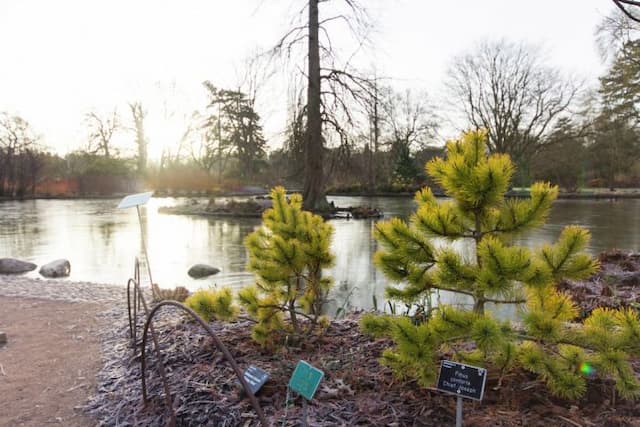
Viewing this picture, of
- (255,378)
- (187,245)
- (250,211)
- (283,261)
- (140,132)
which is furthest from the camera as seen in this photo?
(140,132)

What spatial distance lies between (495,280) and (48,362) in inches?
110

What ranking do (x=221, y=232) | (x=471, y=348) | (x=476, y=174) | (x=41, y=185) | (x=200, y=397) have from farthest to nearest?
1. (x=41, y=185)
2. (x=221, y=232)
3. (x=471, y=348)
4. (x=200, y=397)
5. (x=476, y=174)

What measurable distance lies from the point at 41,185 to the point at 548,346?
3219cm

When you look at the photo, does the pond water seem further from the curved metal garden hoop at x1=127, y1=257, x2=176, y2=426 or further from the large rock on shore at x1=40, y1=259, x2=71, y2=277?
the curved metal garden hoop at x1=127, y1=257, x2=176, y2=426

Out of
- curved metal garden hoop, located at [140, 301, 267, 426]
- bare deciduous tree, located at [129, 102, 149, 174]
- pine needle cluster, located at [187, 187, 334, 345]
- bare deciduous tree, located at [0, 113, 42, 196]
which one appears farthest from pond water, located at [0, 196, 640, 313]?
bare deciduous tree, located at [129, 102, 149, 174]

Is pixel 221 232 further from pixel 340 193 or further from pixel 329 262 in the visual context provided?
pixel 340 193

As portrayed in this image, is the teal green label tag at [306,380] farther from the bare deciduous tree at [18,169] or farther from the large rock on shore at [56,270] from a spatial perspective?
the bare deciduous tree at [18,169]

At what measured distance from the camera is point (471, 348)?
2105 millimetres

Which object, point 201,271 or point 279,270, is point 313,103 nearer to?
point 201,271

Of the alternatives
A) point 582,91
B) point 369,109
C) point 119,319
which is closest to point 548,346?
point 119,319

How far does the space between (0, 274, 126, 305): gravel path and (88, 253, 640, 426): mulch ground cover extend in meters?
2.15

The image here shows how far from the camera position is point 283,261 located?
202cm

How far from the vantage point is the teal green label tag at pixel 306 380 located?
134 cm

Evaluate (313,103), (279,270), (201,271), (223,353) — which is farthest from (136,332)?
(313,103)
